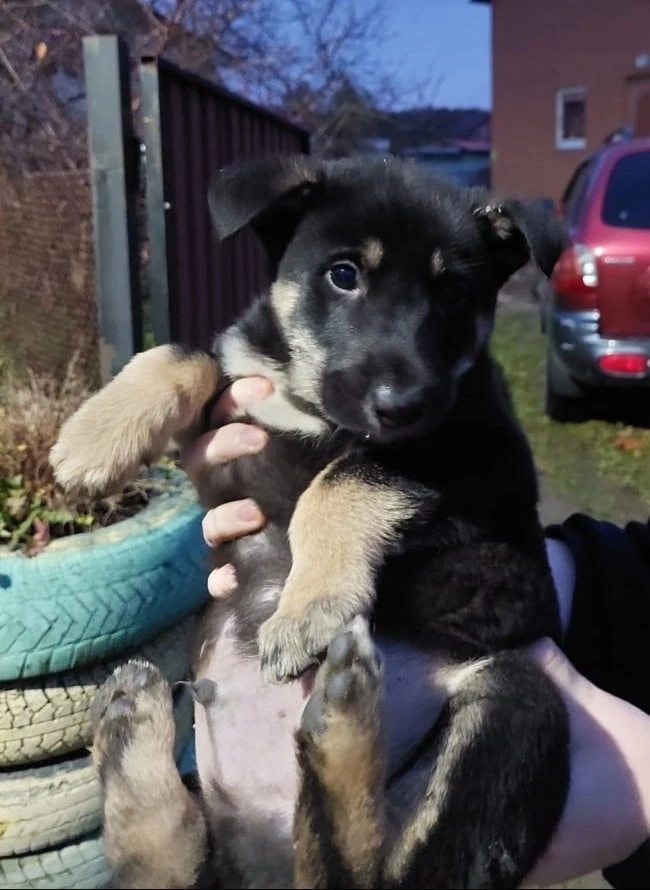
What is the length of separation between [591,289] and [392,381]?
414mm

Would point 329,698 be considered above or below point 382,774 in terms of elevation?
above

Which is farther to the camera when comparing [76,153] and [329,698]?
[76,153]

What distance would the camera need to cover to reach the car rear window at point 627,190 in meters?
1.62

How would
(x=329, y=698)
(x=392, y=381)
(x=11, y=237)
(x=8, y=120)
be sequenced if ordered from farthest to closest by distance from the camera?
(x=11, y=237), (x=8, y=120), (x=392, y=381), (x=329, y=698)

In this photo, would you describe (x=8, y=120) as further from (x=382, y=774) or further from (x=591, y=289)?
(x=382, y=774)

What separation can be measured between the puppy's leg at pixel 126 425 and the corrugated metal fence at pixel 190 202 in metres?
1.46

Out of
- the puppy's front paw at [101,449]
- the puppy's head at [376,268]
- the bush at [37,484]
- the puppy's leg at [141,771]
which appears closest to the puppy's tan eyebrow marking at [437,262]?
the puppy's head at [376,268]

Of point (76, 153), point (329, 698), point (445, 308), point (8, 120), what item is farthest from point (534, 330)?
point (76, 153)

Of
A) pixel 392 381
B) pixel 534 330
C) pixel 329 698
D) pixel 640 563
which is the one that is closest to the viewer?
pixel 329 698

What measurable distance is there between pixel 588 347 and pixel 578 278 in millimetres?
129

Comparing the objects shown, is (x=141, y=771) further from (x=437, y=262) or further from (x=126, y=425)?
(x=437, y=262)

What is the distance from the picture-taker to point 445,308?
6.90ft

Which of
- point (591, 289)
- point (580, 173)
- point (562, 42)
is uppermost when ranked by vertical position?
Answer: point (562, 42)

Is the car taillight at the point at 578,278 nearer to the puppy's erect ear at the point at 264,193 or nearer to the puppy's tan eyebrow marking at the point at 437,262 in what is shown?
the puppy's tan eyebrow marking at the point at 437,262
